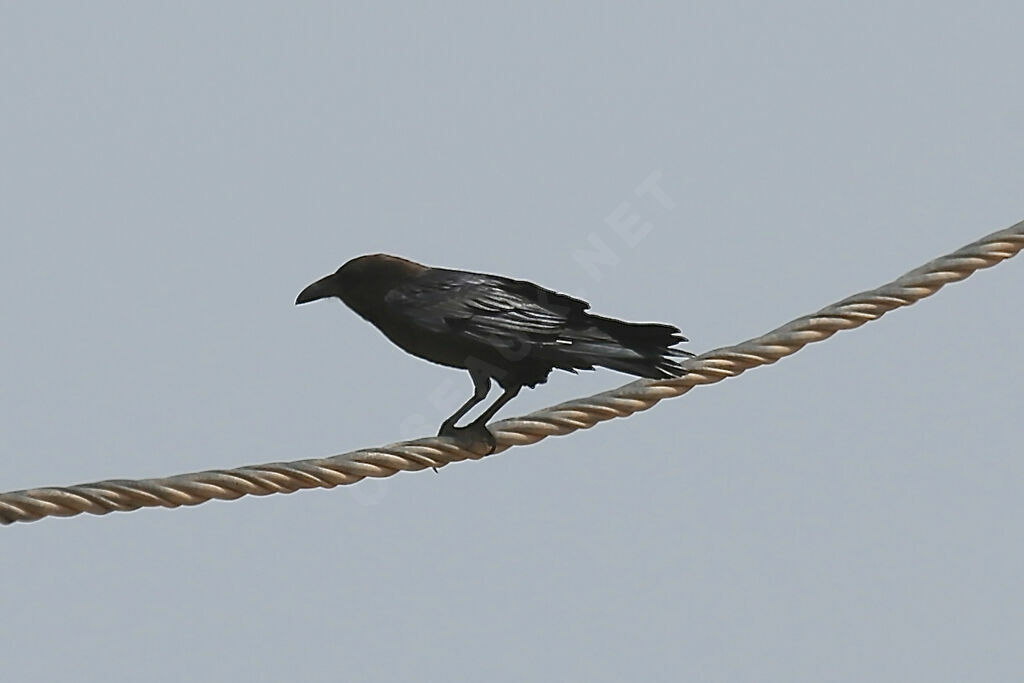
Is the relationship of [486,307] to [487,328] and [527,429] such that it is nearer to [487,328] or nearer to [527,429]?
[487,328]

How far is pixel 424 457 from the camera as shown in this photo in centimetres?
309

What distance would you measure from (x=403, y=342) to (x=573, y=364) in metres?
0.38

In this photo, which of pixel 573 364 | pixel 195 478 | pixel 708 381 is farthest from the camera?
pixel 708 381

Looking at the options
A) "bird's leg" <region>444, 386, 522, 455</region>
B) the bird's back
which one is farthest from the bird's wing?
"bird's leg" <region>444, 386, 522, 455</region>

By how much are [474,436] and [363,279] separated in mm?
418

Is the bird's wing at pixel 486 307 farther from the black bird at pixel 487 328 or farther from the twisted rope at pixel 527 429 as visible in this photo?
the twisted rope at pixel 527 429

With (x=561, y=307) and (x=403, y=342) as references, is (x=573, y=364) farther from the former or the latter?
(x=403, y=342)

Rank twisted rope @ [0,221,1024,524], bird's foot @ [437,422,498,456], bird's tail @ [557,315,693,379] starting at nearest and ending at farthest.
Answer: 1. twisted rope @ [0,221,1024,524]
2. bird's tail @ [557,315,693,379]
3. bird's foot @ [437,422,498,456]

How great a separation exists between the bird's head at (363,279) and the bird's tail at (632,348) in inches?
16.2

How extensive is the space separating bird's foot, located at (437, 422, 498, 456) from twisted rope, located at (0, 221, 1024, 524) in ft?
0.06

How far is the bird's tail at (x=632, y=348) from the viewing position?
3047 millimetres

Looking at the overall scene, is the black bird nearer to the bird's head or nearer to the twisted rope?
the bird's head

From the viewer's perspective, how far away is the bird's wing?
10.2 ft

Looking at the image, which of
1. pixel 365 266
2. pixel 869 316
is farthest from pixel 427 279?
pixel 869 316
